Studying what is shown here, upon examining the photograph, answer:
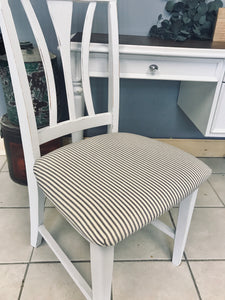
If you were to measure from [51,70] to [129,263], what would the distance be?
781 mm

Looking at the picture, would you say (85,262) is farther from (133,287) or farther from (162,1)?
(162,1)

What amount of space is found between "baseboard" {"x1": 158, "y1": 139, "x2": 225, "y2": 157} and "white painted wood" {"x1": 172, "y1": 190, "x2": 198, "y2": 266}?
0.83 m

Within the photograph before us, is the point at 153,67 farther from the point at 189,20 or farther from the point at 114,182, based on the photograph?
the point at 114,182

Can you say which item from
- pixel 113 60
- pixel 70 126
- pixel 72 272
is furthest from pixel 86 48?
pixel 72 272

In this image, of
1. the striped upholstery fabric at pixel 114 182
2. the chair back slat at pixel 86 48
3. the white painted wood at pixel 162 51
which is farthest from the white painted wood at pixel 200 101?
the chair back slat at pixel 86 48

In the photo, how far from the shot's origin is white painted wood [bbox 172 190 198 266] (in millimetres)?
855

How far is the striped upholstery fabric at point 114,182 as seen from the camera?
582 mm

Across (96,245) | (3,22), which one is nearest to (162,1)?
(3,22)

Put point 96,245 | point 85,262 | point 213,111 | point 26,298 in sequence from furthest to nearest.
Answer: point 213,111 → point 85,262 → point 26,298 → point 96,245

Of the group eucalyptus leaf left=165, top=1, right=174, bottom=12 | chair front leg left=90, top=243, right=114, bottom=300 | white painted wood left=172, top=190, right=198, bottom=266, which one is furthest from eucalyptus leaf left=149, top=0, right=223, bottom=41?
chair front leg left=90, top=243, right=114, bottom=300

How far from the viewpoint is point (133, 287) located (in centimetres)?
92

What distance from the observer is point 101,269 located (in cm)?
63

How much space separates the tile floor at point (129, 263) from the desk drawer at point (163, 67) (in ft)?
2.20

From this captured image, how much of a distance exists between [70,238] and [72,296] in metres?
0.26
